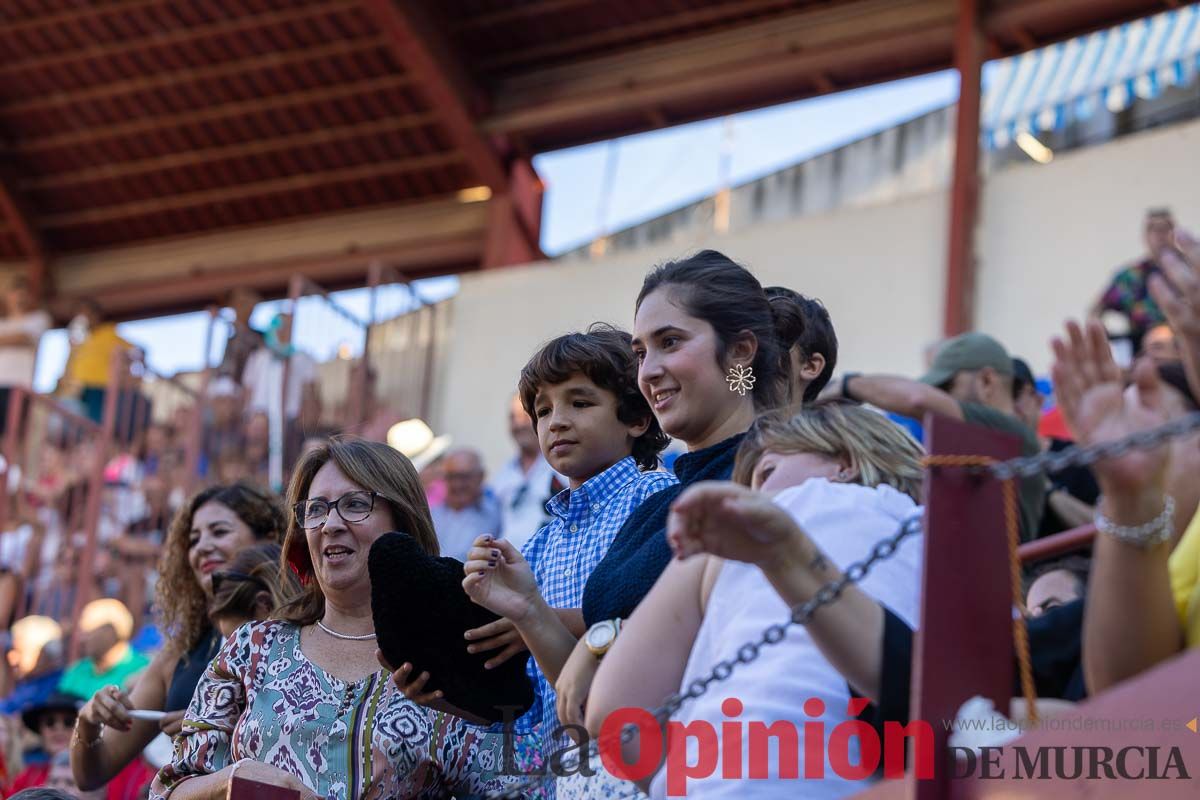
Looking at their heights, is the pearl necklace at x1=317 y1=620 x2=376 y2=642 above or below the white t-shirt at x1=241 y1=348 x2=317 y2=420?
below

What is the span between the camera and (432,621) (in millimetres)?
3182

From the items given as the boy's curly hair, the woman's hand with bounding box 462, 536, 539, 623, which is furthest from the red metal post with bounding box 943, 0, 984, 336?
the woman's hand with bounding box 462, 536, 539, 623

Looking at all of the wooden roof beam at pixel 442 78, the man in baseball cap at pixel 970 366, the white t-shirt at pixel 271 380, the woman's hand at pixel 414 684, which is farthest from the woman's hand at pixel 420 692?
the wooden roof beam at pixel 442 78

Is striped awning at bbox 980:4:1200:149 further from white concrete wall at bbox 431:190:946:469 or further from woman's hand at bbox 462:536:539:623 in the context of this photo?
woman's hand at bbox 462:536:539:623

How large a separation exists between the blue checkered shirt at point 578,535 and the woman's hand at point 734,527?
1.17 m

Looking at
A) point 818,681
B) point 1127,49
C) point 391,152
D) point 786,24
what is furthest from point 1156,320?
point 391,152

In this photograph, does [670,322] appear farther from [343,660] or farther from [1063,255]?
[1063,255]

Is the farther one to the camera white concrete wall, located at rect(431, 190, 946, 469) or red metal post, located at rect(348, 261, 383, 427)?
red metal post, located at rect(348, 261, 383, 427)

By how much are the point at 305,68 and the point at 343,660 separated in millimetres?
9452

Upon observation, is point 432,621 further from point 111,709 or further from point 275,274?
point 275,274

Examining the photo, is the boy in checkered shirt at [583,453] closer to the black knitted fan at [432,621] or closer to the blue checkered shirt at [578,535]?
the blue checkered shirt at [578,535]

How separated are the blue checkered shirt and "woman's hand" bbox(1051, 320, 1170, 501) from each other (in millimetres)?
1221

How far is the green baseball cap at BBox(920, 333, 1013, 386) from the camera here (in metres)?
5.45

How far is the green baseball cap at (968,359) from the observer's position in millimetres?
5449
